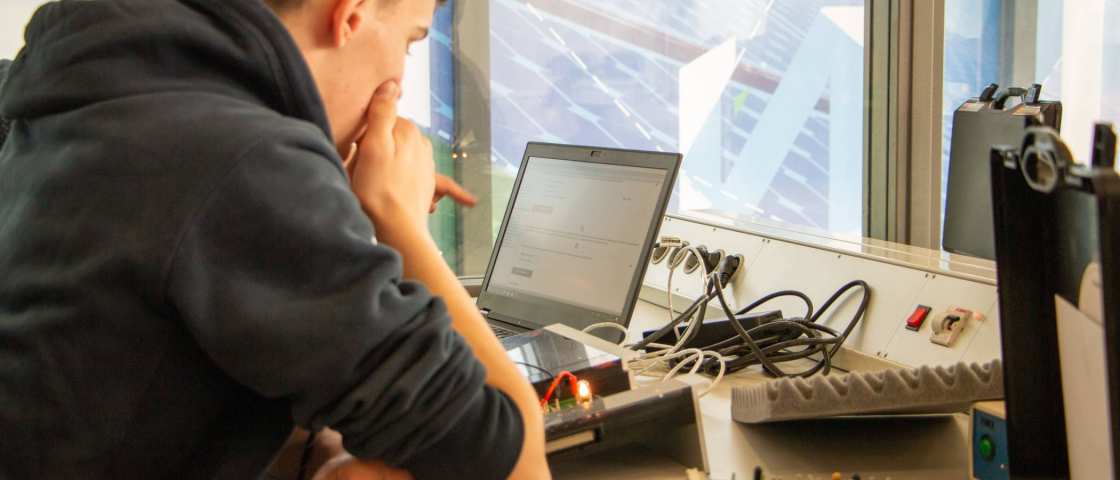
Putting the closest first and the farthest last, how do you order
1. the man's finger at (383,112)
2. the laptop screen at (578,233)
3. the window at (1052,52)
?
the man's finger at (383,112) → the laptop screen at (578,233) → the window at (1052,52)

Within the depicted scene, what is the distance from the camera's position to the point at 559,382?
1.09 m

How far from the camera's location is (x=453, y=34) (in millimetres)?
2561

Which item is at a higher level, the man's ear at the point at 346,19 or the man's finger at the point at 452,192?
the man's ear at the point at 346,19

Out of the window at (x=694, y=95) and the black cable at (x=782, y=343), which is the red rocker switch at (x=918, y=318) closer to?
the black cable at (x=782, y=343)

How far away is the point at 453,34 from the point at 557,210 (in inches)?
39.3

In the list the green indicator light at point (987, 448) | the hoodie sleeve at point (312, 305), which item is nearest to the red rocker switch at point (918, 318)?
the green indicator light at point (987, 448)

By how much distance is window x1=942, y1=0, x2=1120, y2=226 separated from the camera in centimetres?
275

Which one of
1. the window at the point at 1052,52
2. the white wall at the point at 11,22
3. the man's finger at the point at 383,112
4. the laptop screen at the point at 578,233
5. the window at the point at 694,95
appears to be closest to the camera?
the man's finger at the point at 383,112

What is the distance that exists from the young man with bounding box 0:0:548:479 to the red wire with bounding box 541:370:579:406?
263mm

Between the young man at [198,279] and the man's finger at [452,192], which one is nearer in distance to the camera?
the young man at [198,279]

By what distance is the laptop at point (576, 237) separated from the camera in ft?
5.13

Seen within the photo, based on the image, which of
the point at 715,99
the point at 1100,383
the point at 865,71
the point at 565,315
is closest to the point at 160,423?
the point at 1100,383

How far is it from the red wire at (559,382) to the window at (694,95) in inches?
48.3

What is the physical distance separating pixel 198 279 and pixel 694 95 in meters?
2.48
